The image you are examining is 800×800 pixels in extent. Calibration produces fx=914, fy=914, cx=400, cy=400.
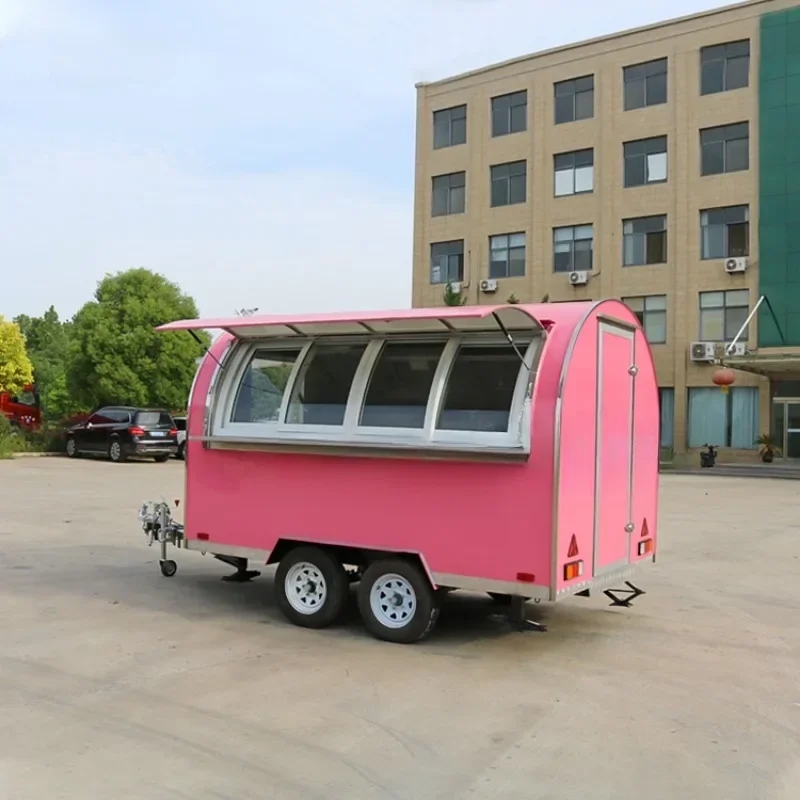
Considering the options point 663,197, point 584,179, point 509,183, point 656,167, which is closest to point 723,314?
point 663,197

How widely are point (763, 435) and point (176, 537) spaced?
29807 mm

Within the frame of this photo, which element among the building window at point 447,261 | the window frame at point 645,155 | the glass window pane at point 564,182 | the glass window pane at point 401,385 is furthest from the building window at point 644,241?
the glass window pane at point 401,385

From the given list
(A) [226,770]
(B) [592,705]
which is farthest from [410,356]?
(A) [226,770]

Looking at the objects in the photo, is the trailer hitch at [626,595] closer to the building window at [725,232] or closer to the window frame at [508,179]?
the building window at [725,232]

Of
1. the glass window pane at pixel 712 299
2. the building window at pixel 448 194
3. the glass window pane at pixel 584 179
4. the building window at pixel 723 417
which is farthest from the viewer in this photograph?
the building window at pixel 448 194

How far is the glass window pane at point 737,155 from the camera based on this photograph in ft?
114

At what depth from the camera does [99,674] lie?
6.07 metres

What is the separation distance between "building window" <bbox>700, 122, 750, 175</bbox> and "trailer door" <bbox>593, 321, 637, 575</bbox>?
3072 cm

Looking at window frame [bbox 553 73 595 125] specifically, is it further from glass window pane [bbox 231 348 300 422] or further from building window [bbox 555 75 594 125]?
glass window pane [bbox 231 348 300 422]

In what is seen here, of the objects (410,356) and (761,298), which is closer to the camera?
(410,356)

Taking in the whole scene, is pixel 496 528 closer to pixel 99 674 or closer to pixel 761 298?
pixel 99 674

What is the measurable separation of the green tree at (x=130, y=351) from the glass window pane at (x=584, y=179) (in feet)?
56.8

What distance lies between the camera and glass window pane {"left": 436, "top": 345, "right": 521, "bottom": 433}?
260 inches

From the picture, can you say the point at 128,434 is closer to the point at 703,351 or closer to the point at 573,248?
the point at 573,248
